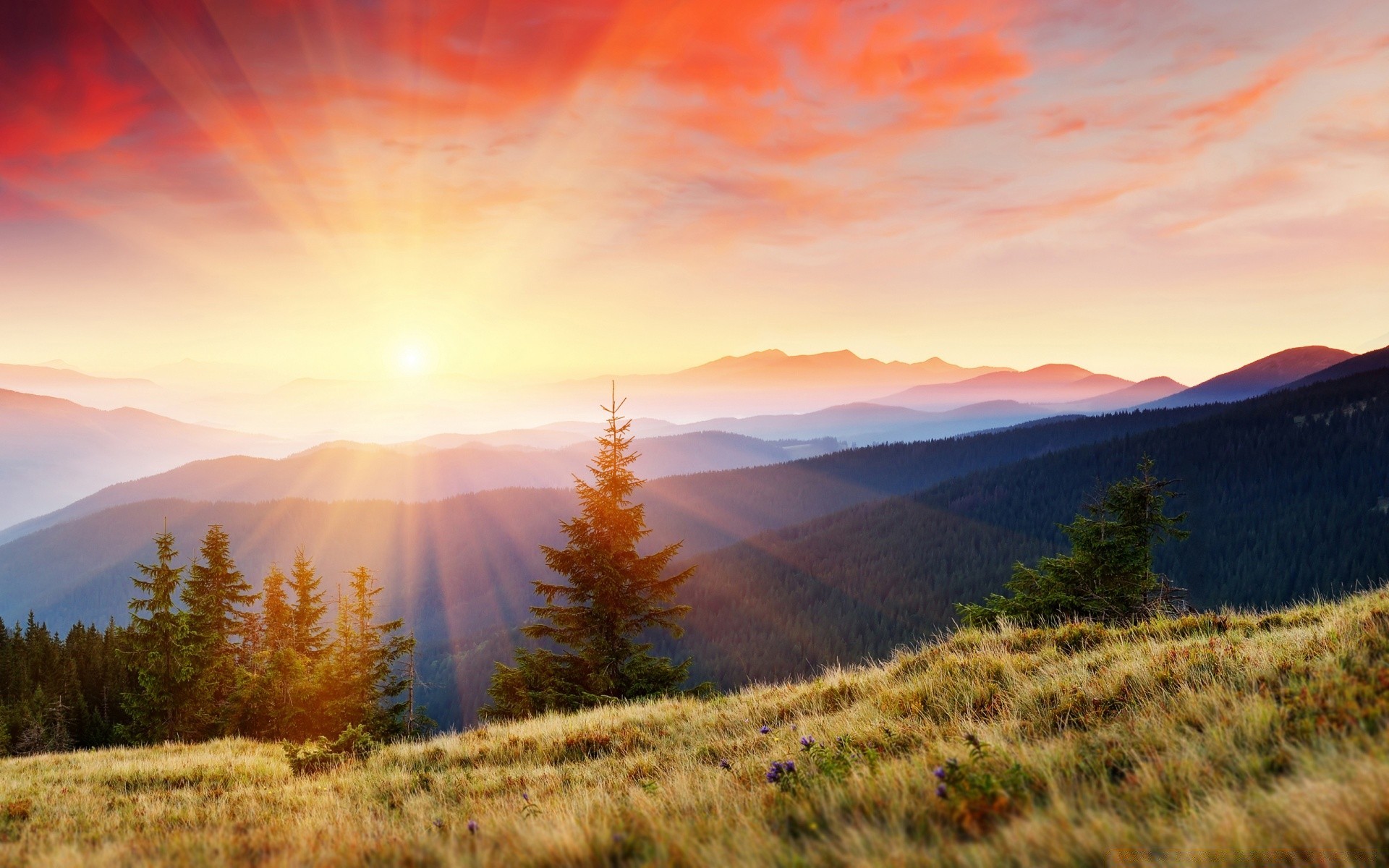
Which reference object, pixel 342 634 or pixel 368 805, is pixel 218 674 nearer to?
pixel 342 634

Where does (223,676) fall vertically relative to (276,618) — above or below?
below

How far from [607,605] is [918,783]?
53.8 ft

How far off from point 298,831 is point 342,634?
27457 mm

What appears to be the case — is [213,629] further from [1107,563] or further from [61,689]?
[1107,563]

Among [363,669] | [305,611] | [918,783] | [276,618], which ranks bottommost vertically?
[363,669]

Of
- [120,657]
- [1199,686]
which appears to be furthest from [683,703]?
[120,657]

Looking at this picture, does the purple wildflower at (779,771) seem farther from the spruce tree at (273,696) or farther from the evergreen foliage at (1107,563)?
the spruce tree at (273,696)

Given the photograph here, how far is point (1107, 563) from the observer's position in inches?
756

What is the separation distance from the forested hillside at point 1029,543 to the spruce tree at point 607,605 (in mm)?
98463

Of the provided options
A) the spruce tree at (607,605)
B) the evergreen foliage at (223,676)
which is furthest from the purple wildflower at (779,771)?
the evergreen foliage at (223,676)

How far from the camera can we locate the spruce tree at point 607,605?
1875 cm

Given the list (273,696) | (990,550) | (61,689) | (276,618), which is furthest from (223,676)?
(990,550)

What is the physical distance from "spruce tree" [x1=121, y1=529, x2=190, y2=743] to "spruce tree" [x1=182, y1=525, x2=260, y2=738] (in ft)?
1.84

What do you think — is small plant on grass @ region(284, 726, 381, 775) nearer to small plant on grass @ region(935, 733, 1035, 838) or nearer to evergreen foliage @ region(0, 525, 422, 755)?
small plant on grass @ region(935, 733, 1035, 838)
